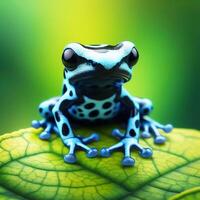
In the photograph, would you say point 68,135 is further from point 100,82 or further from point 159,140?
point 159,140

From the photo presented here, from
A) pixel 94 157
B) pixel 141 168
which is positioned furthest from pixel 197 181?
pixel 94 157

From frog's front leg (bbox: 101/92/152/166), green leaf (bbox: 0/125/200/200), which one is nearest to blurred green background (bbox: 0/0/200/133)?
frog's front leg (bbox: 101/92/152/166)

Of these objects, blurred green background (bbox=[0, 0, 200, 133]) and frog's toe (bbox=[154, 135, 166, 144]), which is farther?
blurred green background (bbox=[0, 0, 200, 133])

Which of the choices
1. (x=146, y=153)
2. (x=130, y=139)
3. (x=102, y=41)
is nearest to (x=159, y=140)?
(x=130, y=139)

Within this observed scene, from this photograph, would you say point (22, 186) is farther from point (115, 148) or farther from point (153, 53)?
point (153, 53)

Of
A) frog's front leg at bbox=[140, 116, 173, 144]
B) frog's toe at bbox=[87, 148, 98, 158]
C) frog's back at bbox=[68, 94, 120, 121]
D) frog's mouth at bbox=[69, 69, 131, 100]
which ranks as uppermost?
frog's mouth at bbox=[69, 69, 131, 100]

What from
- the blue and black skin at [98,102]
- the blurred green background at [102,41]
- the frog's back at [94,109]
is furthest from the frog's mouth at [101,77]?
the blurred green background at [102,41]

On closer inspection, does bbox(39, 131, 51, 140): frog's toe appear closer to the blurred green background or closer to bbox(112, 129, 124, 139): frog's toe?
bbox(112, 129, 124, 139): frog's toe
